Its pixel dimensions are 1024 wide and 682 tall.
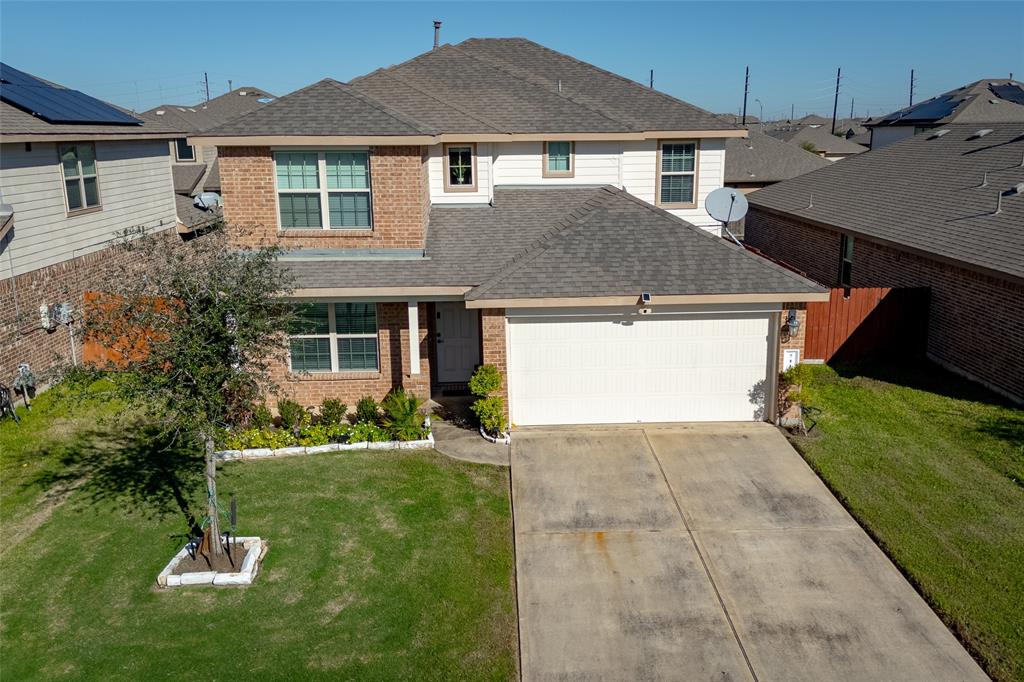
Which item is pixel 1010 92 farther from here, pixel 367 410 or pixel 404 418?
pixel 367 410

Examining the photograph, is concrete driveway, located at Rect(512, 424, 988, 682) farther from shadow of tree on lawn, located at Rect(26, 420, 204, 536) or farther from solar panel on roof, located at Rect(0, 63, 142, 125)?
solar panel on roof, located at Rect(0, 63, 142, 125)

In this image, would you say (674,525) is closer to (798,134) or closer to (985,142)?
(985,142)

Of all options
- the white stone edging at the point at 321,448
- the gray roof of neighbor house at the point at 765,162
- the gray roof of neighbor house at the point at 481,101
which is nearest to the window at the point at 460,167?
the gray roof of neighbor house at the point at 481,101

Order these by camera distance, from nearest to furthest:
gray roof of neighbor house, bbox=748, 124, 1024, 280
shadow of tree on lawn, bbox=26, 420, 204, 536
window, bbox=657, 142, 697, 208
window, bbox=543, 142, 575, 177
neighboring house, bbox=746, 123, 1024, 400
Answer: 1. shadow of tree on lawn, bbox=26, 420, 204, 536
2. neighboring house, bbox=746, 123, 1024, 400
3. gray roof of neighbor house, bbox=748, 124, 1024, 280
4. window, bbox=543, 142, 575, 177
5. window, bbox=657, 142, 697, 208

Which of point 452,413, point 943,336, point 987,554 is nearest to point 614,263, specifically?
point 452,413

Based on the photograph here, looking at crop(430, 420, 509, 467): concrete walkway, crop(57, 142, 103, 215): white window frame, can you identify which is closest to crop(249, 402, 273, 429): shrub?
crop(430, 420, 509, 467): concrete walkway

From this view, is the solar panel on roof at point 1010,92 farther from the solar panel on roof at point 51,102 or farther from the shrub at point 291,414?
the shrub at point 291,414
